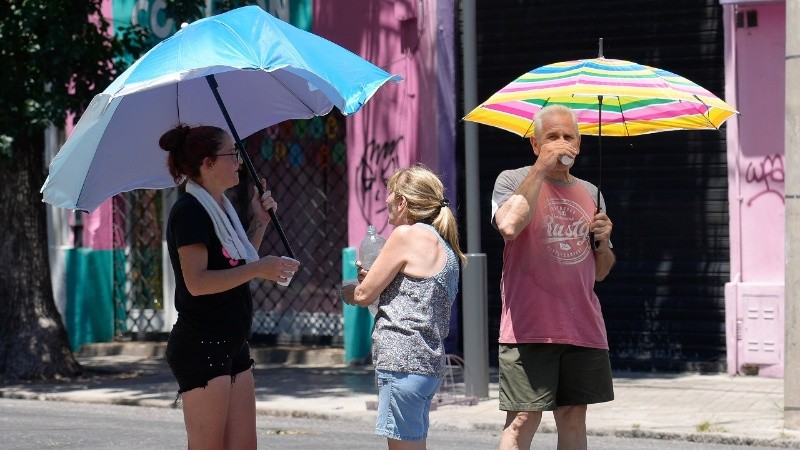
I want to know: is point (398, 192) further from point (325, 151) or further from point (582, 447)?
point (325, 151)

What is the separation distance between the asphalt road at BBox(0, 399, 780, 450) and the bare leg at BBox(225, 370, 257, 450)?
4.00 meters

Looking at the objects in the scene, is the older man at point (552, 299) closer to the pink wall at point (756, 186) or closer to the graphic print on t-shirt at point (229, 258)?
the graphic print on t-shirt at point (229, 258)

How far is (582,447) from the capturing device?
21.2 ft

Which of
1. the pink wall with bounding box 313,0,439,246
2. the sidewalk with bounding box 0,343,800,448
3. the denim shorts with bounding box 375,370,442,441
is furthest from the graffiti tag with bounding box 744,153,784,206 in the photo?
the denim shorts with bounding box 375,370,442,441

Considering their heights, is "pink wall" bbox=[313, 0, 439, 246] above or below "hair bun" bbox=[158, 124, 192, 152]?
above

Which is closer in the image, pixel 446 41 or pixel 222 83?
pixel 222 83

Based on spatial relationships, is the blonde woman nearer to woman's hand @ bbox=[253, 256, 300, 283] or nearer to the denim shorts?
the denim shorts

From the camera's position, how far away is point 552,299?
6.29 m

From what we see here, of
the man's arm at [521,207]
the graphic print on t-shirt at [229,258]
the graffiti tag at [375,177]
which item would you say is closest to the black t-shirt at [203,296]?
the graphic print on t-shirt at [229,258]

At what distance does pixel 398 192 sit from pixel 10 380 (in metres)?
8.94

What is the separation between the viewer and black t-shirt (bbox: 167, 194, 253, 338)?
5453 mm

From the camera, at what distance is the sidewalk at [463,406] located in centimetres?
1023

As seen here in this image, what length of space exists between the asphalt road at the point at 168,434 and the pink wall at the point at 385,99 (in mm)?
3976

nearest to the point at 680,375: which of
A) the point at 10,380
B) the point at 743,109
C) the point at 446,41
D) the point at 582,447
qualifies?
the point at 743,109
